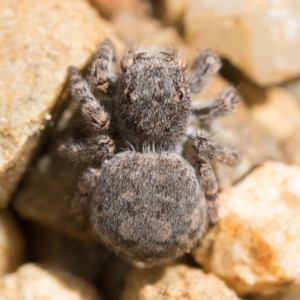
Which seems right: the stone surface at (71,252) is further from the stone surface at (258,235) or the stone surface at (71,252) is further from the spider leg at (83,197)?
the stone surface at (258,235)

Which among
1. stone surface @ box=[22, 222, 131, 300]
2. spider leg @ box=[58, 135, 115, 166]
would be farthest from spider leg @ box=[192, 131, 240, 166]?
stone surface @ box=[22, 222, 131, 300]

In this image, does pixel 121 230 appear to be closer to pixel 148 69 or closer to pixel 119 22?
pixel 148 69

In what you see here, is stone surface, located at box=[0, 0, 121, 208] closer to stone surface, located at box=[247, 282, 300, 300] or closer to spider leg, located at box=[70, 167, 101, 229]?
spider leg, located at box=[70, 167, 101, 229]

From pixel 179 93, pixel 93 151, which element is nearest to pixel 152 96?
pixel 179 93

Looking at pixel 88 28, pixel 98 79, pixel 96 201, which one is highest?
pixel 88 28

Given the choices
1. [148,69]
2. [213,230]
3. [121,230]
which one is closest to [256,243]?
[213,230]

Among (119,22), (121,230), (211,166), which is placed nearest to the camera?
(121,230)

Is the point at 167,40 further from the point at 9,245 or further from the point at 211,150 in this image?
the point at 9,245
